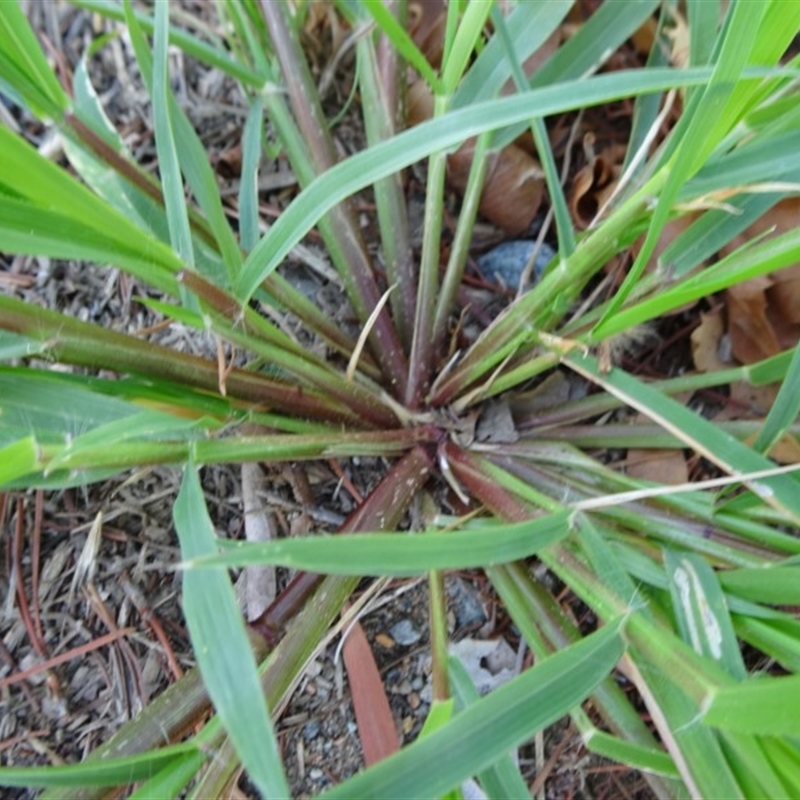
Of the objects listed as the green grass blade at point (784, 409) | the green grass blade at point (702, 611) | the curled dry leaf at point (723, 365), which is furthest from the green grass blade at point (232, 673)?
the curled dry leaf at point (723, 365)

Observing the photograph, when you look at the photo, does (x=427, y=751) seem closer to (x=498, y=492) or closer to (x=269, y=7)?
(x=498, y=492)

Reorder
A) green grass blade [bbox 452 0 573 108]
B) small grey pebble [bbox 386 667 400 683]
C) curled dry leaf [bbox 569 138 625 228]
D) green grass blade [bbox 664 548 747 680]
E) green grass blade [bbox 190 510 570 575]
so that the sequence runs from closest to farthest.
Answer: green grass blade [bbox 190 510 570 575] → green grass blade [bbox 664 548 747 680] → green grass blade [bbox 452 0 573 108] → small grey pebble [bbox 386 667 400 683] → curled dry leaf [bbox 569 138 625 228]

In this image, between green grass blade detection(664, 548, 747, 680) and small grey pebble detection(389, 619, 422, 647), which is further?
small grey pebble detection(389, 619, 422, 647)

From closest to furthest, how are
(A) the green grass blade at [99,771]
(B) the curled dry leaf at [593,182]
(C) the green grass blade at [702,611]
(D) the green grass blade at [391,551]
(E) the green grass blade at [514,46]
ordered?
(D) the green grass blade at [391,551]
(A) the green grass blade at [99,771]
(C) the green grass blade at [702,611]
(E) the green grass blade at [514,46]
(B) the curled dry leaf at [593,182]

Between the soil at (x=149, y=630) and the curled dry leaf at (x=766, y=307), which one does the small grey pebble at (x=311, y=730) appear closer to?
the soil at (x=149, y=630)

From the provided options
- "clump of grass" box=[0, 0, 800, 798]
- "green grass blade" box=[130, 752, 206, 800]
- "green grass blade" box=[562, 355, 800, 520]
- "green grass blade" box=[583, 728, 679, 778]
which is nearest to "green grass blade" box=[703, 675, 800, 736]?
"clump of grass" box=[0, 0, 800, 798]

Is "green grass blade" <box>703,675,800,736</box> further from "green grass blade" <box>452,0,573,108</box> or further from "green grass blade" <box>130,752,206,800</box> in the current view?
"green grass blade" <box>452,0,573,108</box>
